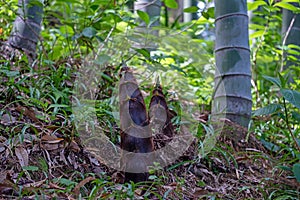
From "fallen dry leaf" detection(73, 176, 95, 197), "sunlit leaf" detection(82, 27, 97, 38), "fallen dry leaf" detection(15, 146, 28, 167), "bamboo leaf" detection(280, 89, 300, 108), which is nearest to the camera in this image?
"fallen dry leaf" detection(73, 176, 95, 197)

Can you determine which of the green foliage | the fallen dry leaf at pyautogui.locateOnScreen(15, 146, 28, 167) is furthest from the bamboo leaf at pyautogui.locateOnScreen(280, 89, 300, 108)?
the fallen dry leaf at pyautogui.locateOnScreen(15, 146, 28, 167)

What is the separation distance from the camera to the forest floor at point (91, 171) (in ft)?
4.26

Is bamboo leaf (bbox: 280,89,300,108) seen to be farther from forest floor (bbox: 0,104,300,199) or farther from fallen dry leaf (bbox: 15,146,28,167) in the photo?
fallen dry leaf (bbox: 15,146,28,167)

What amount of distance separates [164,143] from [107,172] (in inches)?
12.6

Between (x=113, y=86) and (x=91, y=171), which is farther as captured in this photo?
(x=113, y=86)

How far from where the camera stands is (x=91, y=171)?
4.95 ft

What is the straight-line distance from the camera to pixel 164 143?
174 centimetres

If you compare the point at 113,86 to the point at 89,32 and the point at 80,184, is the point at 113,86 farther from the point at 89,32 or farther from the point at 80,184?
the point at 80,184

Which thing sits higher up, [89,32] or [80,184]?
[89,32]

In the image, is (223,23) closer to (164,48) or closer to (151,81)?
(151,81)

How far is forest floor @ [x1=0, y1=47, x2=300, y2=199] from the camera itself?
51.1 inches

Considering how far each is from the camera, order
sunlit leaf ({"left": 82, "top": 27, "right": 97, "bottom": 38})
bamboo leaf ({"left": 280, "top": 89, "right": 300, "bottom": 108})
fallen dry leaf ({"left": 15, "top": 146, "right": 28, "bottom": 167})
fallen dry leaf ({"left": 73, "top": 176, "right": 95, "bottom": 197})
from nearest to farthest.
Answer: fallen dry leaf ({"left": 73, "top": 176, "right": 95, "bottom": 197}), fallen dry leaf ({"left": 15, "top": 146, "right": 28, "bottom": 167}), bamboo leaf ({"left": 280, "top": 89, "right": 300, "bottom": 108}), sunlit leaf ({"left": 82, "top": 27, "right": 97, "bottom": 38})

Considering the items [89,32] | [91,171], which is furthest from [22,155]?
[89,32]

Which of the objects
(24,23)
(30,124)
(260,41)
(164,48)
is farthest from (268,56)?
(30,124)
